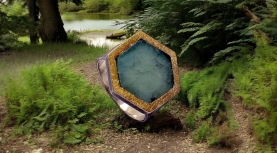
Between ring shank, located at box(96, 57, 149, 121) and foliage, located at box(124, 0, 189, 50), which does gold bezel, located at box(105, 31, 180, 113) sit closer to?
ring shank, located at box(96, 57, 149, 121)

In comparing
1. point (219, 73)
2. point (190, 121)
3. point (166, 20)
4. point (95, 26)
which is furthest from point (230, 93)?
point (95, 26)

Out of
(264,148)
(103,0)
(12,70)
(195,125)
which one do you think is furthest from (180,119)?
(103,0)

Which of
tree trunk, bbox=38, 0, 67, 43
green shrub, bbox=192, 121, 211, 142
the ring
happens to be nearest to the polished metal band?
the ring

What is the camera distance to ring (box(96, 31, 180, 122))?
3.93m

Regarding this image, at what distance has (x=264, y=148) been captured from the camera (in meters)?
3.47

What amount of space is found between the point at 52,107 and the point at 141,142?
1239 millimetres

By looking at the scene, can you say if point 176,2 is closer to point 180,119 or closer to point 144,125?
point 180,119

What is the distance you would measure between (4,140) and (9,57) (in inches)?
255

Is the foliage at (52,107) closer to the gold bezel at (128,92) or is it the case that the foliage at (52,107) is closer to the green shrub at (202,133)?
the gold bezel at (128,92)

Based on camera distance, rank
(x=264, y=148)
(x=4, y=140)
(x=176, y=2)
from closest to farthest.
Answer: (x=264, y=148) → (x=4, y=140) → (x=176, y=2)

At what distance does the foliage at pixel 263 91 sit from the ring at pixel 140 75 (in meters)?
0.89

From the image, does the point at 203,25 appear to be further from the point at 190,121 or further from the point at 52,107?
the point at 52,107

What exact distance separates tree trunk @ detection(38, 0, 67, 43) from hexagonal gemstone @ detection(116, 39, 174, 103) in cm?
928

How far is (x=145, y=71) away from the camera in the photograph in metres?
4.14
